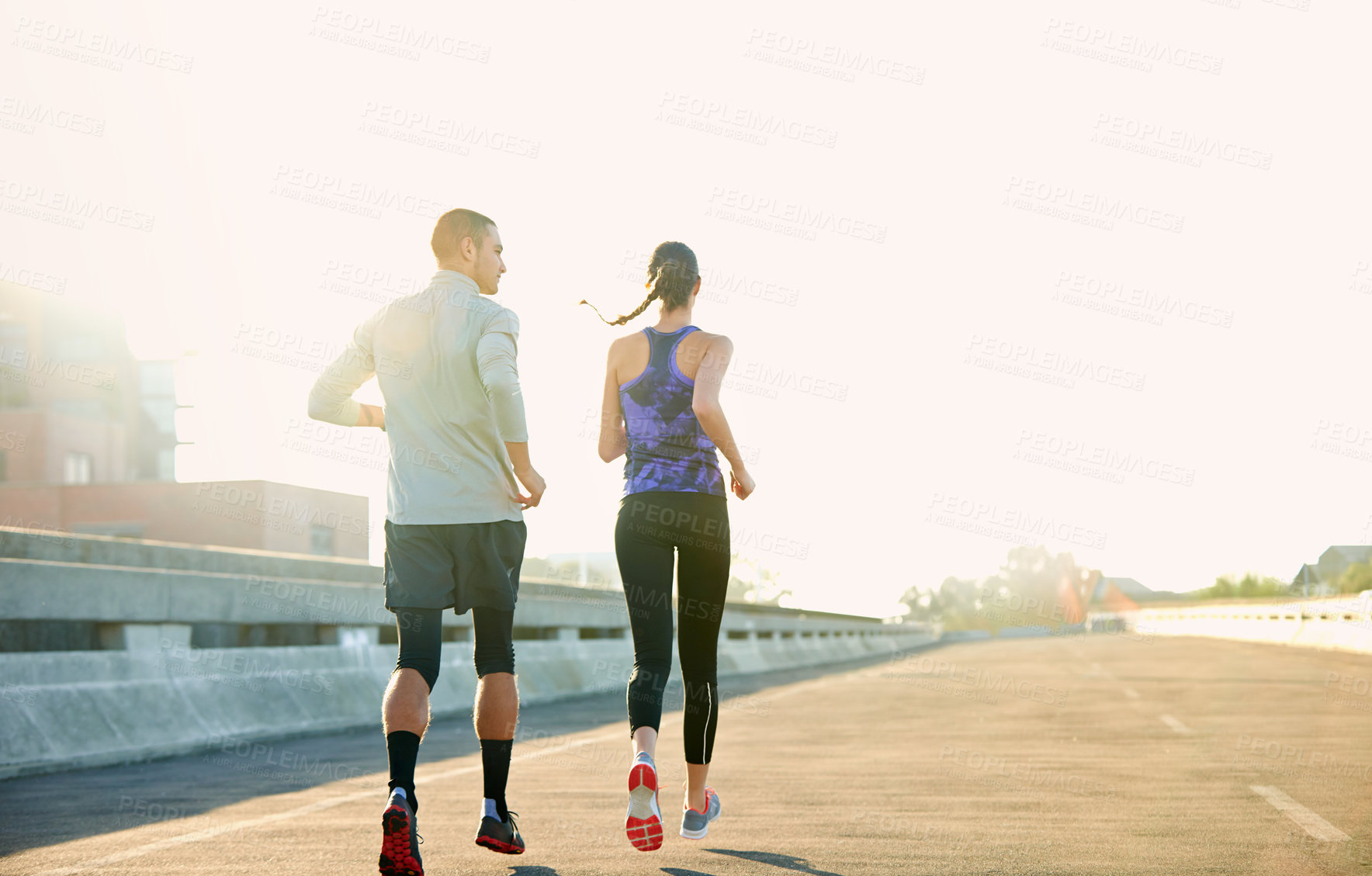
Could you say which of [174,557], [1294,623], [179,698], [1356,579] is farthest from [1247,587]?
[179,698]

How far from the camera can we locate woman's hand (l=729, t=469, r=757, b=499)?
5.68 metres

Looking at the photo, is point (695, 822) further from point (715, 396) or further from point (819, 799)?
point (819, 799)

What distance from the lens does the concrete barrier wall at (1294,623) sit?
31094 mm

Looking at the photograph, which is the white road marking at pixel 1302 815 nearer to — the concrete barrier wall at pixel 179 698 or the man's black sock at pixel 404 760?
the man's black sock at pixel 404 760

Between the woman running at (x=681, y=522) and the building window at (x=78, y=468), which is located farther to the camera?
the building window at (x=78, y=468)

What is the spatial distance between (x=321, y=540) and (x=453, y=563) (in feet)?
180

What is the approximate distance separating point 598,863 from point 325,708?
21.6 ft

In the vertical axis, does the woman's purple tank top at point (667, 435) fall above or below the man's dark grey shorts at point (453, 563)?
above

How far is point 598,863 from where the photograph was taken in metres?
5.13

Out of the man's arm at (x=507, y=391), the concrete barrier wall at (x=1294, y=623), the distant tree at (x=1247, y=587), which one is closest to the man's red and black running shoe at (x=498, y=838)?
the man's arm at (x=507, y=391)

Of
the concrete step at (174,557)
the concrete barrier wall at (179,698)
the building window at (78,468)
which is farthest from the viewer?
the building window at (78,468)

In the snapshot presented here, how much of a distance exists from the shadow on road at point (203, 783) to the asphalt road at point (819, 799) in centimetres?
3

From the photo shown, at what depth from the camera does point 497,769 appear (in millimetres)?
4922

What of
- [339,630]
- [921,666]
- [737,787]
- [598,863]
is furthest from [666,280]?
[921,666]
